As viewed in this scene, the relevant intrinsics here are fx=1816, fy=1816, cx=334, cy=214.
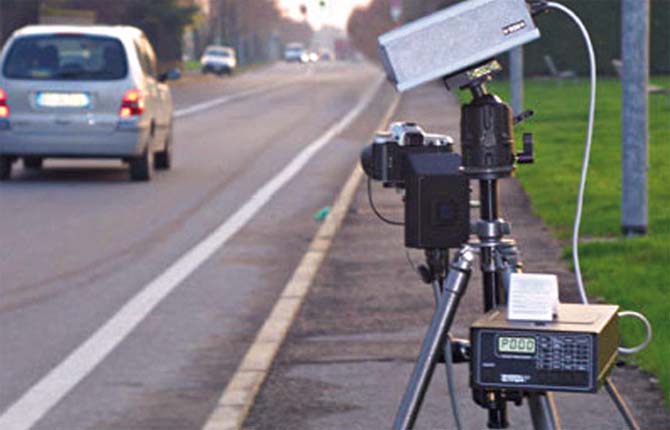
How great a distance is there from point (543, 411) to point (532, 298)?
0.32 meters

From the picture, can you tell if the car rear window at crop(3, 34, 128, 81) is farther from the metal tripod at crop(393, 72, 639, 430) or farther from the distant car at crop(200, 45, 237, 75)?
the distant car at crop(200, 45, 237, 75)

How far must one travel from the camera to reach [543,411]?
→ 14.7 ft

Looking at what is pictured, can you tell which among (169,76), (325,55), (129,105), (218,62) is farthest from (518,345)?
(325,55)

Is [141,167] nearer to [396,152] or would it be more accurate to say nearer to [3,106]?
[3,106]

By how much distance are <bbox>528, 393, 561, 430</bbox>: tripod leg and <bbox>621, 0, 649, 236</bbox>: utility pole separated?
8231 mm

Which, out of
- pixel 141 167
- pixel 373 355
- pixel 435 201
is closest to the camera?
pixel 435 201

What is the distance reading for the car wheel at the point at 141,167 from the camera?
1956cm

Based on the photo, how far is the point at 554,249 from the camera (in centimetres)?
1266

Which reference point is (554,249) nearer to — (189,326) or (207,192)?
(189,326)

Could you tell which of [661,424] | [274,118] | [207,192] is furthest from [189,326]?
[274,118]

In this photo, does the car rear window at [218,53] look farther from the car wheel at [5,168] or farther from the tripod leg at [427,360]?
the tripod leg at [427,360]

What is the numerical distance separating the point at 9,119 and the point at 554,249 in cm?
825

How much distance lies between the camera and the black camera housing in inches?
183

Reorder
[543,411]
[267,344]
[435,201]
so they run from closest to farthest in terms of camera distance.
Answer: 1. [543,411]
2. [435,201]
3. [267,344]
